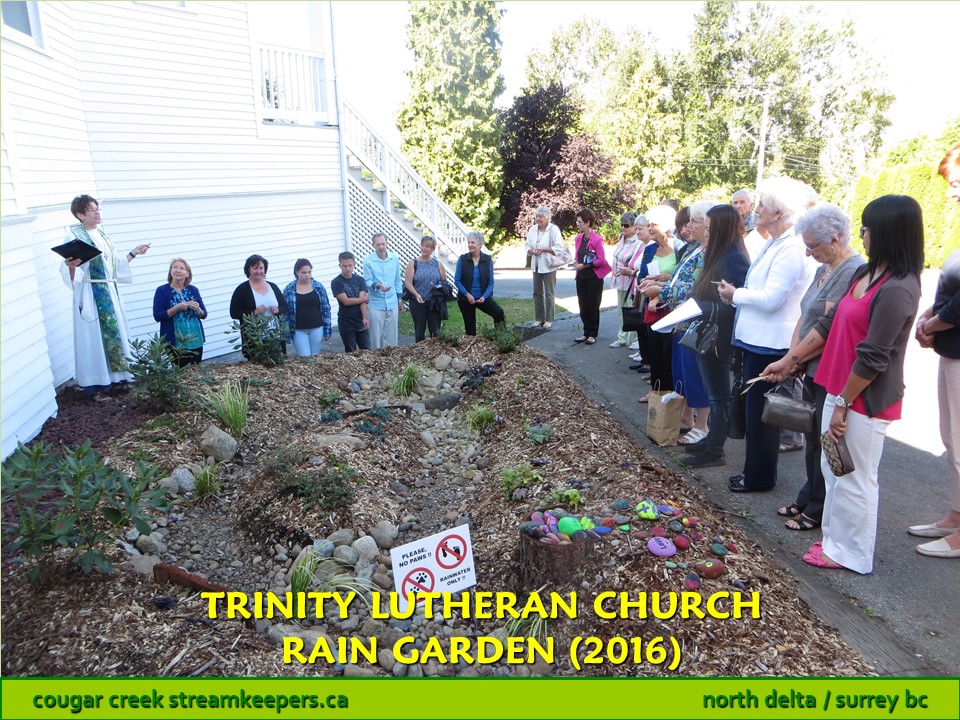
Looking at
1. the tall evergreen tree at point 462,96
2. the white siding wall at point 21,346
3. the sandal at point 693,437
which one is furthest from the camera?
the tall evergreen tree at point 462,96

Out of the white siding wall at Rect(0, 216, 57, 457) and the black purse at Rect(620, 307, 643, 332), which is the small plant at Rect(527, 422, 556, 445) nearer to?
the black purse at Rect(620, 307, 643, 332)

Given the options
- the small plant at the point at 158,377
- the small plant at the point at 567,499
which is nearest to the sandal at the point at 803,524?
the small plant at the point at 567,499

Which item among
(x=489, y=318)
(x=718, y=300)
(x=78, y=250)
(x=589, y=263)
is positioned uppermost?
(x=78, y=250)

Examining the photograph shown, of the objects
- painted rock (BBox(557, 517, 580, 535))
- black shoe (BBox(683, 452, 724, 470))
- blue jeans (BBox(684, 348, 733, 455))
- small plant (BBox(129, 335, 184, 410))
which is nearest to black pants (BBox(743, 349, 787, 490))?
blue jeans (BBox(684, 348, 733, 455))

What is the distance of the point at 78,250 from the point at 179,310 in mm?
1044

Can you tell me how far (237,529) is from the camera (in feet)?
14.1

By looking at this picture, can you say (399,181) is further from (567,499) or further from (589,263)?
(567,499)

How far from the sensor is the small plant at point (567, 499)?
3.98 metres

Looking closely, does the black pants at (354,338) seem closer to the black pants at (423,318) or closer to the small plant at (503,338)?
the black pants at (423,318)

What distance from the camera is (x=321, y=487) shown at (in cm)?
433

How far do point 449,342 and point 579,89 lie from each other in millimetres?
38177

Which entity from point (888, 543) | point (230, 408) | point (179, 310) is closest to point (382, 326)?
Result: point (179, 310)

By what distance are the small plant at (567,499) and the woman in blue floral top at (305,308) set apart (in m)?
4.51

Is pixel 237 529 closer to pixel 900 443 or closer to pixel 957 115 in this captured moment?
pixel 900 443
